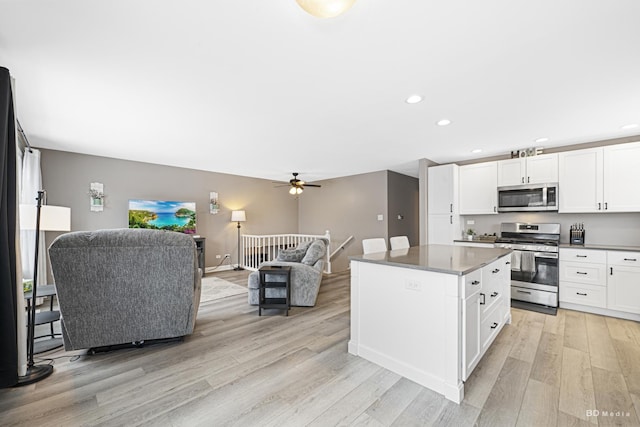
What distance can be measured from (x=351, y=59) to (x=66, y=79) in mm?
2378

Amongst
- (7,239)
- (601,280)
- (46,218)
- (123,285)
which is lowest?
(601,280)

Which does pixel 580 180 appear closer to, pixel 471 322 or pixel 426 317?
pixel 471 322

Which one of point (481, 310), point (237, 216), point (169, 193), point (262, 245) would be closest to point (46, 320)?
point (169, 193)

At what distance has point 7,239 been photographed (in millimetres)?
1914

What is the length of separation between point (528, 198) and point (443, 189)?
4.08 feet

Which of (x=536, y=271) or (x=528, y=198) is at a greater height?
(x=528, y=198)

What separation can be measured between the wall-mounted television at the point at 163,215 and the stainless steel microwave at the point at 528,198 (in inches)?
240

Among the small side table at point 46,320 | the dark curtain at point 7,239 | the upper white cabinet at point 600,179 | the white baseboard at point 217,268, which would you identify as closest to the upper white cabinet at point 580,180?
the upper white cabinet at point 600,179

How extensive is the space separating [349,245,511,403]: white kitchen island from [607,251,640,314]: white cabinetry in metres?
2.15

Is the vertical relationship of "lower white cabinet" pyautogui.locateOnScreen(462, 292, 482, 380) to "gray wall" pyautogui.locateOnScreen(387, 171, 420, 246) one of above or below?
below

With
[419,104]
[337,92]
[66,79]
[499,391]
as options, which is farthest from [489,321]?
[66,79]

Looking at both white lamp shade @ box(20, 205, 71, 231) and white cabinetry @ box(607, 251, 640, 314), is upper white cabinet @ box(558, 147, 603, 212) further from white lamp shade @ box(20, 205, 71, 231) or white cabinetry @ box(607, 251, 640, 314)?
white lamp shade @ box(20, 205, 71, 231)

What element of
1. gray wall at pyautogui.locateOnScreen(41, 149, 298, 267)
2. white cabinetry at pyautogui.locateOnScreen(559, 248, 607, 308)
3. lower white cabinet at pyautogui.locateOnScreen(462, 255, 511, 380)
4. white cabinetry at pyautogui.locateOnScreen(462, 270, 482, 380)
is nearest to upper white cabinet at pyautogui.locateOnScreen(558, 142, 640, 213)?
white cabinetry at pyautogui.locateOnScreen(559, 248, 607, 308)

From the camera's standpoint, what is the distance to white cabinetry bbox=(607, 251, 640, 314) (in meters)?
3.24
